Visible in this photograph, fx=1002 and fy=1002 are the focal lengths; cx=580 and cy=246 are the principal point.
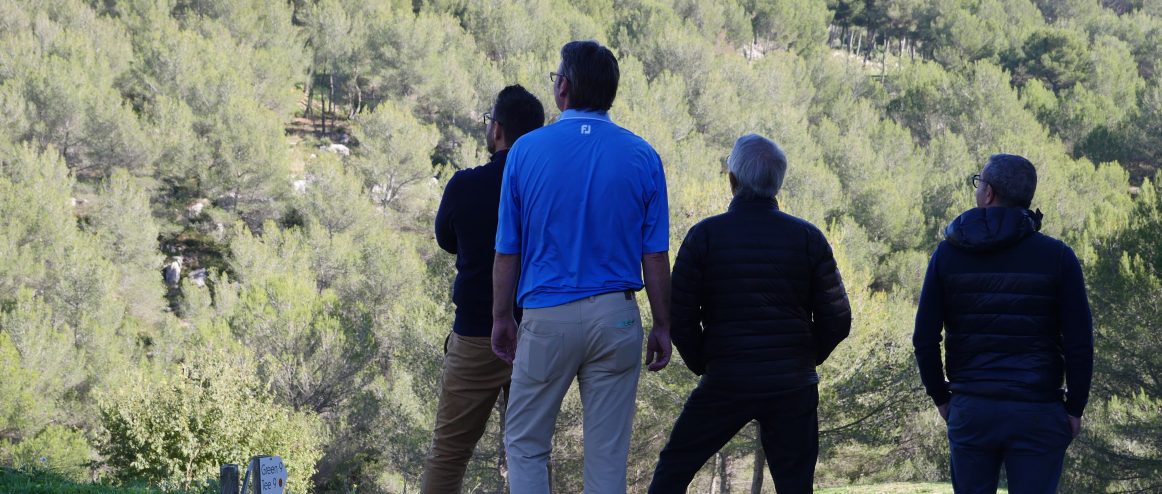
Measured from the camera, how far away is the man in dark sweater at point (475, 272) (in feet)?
12.6

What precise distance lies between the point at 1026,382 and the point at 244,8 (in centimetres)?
6091

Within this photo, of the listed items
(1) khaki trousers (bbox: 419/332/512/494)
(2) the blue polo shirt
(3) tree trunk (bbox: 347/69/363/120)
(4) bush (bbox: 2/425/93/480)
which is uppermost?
(2) the blue polo shirt

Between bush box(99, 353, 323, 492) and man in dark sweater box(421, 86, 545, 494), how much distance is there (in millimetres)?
18564

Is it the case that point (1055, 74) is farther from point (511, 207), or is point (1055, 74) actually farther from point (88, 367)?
point (511, 207)

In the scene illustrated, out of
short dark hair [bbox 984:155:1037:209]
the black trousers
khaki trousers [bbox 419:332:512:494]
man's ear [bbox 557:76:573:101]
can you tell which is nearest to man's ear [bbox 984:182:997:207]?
short dark hair [bbox 984:155:1037:209]

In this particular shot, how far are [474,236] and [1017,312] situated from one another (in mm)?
1957

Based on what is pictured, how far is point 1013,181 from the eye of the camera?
11.6 feet

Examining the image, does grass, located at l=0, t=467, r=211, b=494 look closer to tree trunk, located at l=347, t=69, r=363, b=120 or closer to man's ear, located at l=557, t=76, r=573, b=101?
man's ear, located at l=557, t=76, r=573, b=101

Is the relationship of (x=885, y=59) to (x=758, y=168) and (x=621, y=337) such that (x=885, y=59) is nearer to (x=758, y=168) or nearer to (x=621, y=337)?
(x=758, y=168)

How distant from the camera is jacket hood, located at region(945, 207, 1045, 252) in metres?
3.42

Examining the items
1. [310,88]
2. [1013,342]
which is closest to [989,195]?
[1013,342]

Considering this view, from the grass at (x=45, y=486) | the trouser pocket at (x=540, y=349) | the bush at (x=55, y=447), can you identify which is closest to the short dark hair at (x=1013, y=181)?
the trouser pocket at (x=540, y=349)

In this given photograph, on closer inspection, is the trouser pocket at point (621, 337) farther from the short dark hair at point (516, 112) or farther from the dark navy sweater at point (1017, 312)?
the dark navy sweater at point (1017, 312)

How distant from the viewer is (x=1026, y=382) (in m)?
3.38
